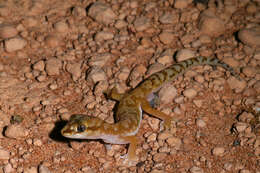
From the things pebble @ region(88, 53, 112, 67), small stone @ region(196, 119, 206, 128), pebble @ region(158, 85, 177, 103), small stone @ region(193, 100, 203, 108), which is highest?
pebble @ region(88, 53, 112, 67)

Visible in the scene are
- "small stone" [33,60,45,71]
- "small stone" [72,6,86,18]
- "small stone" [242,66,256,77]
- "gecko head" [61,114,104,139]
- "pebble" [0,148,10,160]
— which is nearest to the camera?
"gecko head" [61,114,104,139]

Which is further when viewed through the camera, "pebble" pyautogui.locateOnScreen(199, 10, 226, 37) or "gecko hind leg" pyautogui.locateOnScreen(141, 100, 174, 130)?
"pebble" pyautogui.locateOnScreen(199, 10, 226, 37)

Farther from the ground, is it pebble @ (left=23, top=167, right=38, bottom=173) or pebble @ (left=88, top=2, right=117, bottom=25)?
pebble @ (left=88, top=2, right=117, bottom=25)

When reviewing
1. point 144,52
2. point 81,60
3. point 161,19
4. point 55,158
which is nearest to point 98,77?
point 81,60

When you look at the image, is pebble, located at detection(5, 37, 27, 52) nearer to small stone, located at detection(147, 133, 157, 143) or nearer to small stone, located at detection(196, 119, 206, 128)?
small stone, located at detection(147, 133, 157, 143)

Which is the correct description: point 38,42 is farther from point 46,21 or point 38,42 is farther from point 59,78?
point 59,78

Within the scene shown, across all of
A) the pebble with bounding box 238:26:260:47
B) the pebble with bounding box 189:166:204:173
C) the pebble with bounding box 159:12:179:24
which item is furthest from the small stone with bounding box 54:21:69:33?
the pebble with bounding box 189:166:204:173
